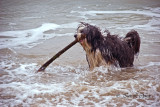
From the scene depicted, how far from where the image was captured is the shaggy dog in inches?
173

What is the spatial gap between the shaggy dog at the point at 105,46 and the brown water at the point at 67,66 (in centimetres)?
23

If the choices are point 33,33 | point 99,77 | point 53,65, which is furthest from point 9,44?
point 99,77

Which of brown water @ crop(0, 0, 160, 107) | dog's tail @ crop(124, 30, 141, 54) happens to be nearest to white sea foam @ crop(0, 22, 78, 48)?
brown water @ crop(0, 0, 160, 107)

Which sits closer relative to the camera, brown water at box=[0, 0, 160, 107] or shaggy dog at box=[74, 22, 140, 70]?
brown water at box=[0, 0, 160, 107]

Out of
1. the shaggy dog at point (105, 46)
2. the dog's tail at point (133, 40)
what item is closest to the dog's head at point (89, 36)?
the shaggy dog at point (105, 46)

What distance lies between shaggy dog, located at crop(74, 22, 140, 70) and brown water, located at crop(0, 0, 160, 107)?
225mm

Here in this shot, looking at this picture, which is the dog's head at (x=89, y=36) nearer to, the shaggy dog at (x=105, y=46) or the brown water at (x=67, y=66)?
the shaggy dog at (x=105, y=46)

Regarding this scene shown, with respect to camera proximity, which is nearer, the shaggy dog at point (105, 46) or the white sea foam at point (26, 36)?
the shaggy dog at point (105, 46)

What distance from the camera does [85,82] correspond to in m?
4.36

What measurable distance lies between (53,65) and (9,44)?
2.55 metres

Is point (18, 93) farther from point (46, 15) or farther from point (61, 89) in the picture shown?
point (46, 15)

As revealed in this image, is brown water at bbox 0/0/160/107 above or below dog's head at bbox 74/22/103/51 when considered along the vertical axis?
below

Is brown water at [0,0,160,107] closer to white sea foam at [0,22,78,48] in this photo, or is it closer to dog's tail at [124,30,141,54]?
white sea foam at [0,22,78,48]

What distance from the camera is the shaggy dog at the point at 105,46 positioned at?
4398 millimetres
